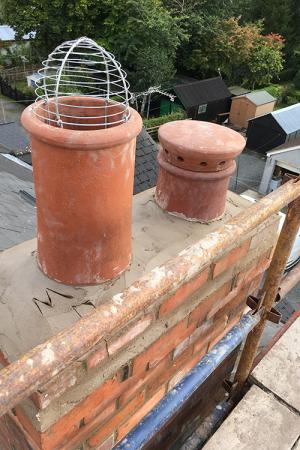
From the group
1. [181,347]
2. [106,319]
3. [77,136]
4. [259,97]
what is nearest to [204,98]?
[259,97]

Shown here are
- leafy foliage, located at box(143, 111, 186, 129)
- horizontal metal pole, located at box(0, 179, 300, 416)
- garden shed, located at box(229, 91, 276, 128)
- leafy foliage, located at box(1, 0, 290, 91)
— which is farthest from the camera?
garden shed, located at box(229, 91, 276, 128)

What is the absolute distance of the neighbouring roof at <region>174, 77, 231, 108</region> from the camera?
20.8 meters

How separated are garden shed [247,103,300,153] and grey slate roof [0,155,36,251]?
1416 centimetres

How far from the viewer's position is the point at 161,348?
5.50ft

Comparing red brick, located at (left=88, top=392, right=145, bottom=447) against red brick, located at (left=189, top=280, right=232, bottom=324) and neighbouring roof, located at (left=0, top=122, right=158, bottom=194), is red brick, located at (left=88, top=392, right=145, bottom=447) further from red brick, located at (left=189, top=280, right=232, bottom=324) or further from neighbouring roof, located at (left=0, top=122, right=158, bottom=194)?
neighbouring roof, located at (left=0, top=122, right=158, bottom=194)

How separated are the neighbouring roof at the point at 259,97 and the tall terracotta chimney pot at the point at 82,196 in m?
22.7

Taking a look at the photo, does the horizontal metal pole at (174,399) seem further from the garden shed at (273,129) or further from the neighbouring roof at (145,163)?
the garden shed at (273,129)

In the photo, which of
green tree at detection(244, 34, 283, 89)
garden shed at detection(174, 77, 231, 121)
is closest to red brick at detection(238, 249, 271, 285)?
garden shed at detection(174, 77, 231, 121)

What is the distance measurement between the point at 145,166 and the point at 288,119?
15.3m

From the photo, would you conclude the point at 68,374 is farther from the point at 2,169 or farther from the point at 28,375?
the point at 2,169

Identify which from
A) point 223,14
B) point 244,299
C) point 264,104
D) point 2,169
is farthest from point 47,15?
point 244,299

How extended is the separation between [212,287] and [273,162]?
15.0 metres

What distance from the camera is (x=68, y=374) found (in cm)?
127

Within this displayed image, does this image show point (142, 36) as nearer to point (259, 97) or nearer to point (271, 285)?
point (259, 97)
